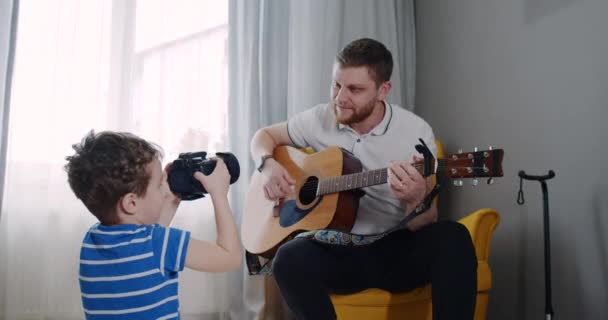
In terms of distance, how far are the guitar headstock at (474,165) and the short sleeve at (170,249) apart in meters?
0.69

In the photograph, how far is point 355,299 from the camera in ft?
5.03

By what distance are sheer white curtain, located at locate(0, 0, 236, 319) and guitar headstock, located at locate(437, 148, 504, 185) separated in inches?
57.3

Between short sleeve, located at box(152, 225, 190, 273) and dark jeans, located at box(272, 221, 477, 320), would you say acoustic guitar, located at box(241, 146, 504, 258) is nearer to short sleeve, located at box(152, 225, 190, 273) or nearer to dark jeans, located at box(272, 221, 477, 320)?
dark jeans, located at box(272, 221, 477, 320)

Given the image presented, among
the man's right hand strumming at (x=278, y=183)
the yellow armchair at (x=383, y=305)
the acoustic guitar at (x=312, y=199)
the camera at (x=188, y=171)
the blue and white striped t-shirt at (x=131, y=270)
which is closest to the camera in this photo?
the blue and white striped t-shirt at (x=131, y=270)

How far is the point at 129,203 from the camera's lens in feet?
3.42

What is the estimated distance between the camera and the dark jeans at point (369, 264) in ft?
4.51

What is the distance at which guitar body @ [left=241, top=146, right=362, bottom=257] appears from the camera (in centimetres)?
168

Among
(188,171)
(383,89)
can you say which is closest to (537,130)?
(383,89)

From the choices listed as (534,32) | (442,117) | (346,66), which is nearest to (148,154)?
(346,66)

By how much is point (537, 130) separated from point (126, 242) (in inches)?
55.8

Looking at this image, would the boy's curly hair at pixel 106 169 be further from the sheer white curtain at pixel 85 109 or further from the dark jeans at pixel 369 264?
the sheer white curtain at pixel 85 109

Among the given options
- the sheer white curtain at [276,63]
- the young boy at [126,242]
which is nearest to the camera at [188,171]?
the young boy at [126,242]

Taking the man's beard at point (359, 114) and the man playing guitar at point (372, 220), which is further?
the man's beard at point (359, 114)

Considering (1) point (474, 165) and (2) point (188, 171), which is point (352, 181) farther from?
→ (2) point (188, 171)
